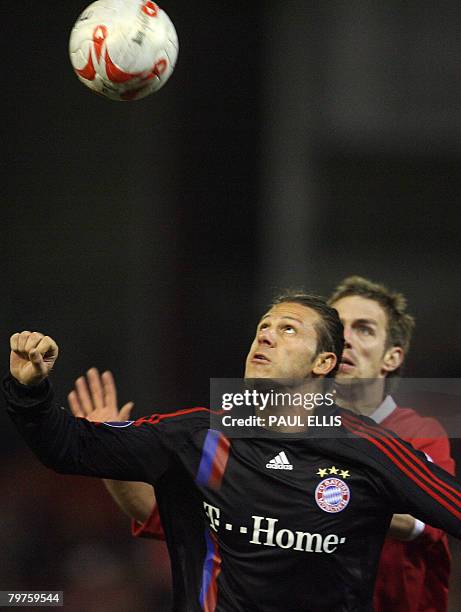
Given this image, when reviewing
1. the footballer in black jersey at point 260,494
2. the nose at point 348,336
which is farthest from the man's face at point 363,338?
the footballer in black jersey at point 260,494

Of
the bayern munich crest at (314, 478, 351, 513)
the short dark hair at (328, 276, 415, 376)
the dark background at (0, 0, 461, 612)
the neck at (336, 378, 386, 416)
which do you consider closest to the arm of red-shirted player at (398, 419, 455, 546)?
the neck at (336, 378, 386, 416)

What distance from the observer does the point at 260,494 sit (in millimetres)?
2969

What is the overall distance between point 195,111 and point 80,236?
1.30 meters

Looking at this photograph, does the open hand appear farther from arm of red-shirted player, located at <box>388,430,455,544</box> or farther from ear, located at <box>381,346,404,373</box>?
ear, located at <box>381,346,404,373</box>

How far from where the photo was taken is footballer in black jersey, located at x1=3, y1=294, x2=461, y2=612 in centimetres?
289

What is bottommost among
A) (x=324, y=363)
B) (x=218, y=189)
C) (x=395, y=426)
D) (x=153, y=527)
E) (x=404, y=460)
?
(x=153, y=527)

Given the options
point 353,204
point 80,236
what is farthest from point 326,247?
point 80,236

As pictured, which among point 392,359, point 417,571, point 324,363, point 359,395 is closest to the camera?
point 324,363

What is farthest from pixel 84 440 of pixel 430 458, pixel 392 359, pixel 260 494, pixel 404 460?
pixel 392 359

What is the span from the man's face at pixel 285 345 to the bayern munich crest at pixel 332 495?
14.5 inches

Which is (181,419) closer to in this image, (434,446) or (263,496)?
(263,496)

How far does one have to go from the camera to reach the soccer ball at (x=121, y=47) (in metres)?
3.42

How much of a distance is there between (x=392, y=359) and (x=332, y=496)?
126cm

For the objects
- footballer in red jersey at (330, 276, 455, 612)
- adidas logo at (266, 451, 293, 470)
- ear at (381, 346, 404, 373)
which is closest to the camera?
adidas logo at (266, 451, 293, 470)
